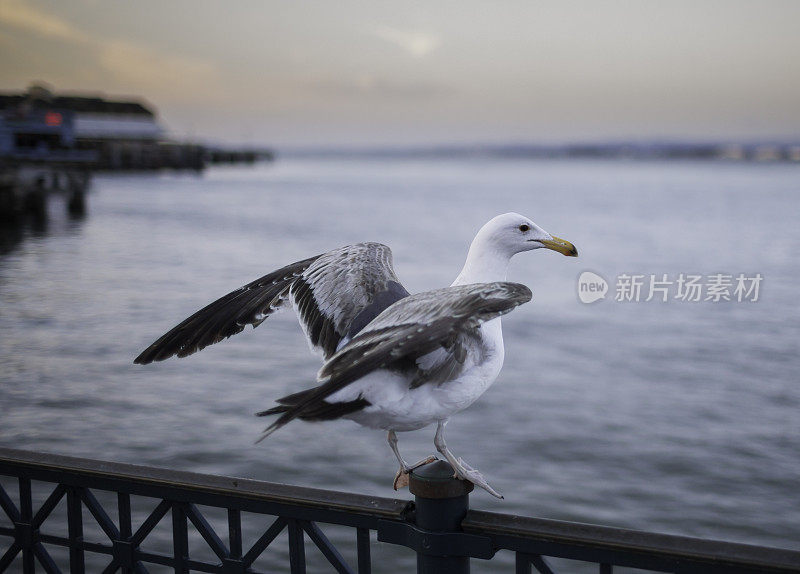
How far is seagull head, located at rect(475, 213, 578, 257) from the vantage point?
8.79 ft

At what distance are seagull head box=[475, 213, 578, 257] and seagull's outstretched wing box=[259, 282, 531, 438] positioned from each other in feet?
1.50

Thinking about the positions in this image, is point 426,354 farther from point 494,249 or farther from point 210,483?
point 210,483

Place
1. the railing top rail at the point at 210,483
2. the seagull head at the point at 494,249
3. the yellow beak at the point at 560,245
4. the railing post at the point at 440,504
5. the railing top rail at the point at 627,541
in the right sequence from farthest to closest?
the yellow beak at the point at 560,245 → the seagull head at the point at 494,249 → the railing top rail at the point at 210,483 → the railing post at the point at 440,504 → the railing top rail at the point at 627,541

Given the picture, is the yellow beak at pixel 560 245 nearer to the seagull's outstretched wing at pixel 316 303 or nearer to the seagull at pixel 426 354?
the seagull at pixel 426 354

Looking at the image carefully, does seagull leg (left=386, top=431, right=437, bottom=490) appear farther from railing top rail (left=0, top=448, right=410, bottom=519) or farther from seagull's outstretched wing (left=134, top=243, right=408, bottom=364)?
seagull's outstretched wing (left=134, top=243, right=408, bottom=364)

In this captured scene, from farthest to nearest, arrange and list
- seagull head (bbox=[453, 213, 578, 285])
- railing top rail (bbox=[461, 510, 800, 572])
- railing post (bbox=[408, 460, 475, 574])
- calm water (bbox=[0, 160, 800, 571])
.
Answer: calm water (bbox=[0, 160, 800, 571])
seagull head (bbox=[453, 213, 578, 285])
railing post (bbox=[408, 460, 475, 574])
railing top rail (bbox=[461, 510, 800, 572])

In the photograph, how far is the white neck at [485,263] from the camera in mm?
2682

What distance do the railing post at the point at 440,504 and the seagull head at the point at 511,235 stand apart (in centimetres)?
78

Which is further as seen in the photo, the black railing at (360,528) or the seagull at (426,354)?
the black railing at (360,528)

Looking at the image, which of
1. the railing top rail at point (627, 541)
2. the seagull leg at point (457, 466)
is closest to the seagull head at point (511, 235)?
the seagull leg at point (457, 466)

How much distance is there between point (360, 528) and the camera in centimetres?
250

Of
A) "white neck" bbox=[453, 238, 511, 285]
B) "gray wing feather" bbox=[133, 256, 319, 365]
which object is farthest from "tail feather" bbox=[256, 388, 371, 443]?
"gray wing feather" bbox=[133, 256, 319, 365]

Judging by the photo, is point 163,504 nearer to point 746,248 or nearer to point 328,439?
point 328,439

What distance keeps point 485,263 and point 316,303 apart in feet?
2.45
